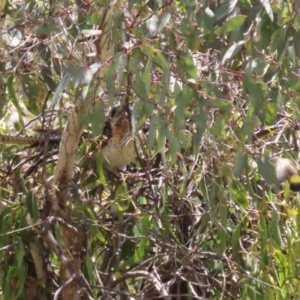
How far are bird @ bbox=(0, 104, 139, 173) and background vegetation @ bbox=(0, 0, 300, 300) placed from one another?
33 mm

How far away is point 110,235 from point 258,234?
412 millimetres

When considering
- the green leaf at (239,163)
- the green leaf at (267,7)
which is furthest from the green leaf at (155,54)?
the green leaf at (239,163)

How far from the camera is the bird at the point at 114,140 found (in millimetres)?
2055

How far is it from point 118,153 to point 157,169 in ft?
0.45

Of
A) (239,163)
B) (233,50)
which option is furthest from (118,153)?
(233,50)

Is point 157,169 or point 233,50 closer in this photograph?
point 233,50

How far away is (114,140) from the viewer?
2.12 metres

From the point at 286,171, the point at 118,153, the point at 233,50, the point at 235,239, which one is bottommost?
the point at 235,239

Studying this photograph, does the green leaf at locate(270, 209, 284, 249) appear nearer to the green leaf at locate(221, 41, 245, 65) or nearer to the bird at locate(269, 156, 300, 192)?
the bird at locate(269, 156, 300, 192)

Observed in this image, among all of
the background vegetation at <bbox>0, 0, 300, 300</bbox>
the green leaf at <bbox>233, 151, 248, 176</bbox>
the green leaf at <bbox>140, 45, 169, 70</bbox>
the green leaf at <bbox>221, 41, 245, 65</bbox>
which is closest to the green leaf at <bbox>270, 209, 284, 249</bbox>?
the background vegetation at <bbox>0, 0, 300, 300</bbox>

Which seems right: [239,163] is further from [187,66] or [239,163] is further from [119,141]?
[119,141]

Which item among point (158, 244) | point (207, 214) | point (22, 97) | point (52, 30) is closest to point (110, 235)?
point (158, 244)

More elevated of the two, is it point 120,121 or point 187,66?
point 187,66

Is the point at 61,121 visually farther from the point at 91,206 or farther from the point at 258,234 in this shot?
the point at 258,234
